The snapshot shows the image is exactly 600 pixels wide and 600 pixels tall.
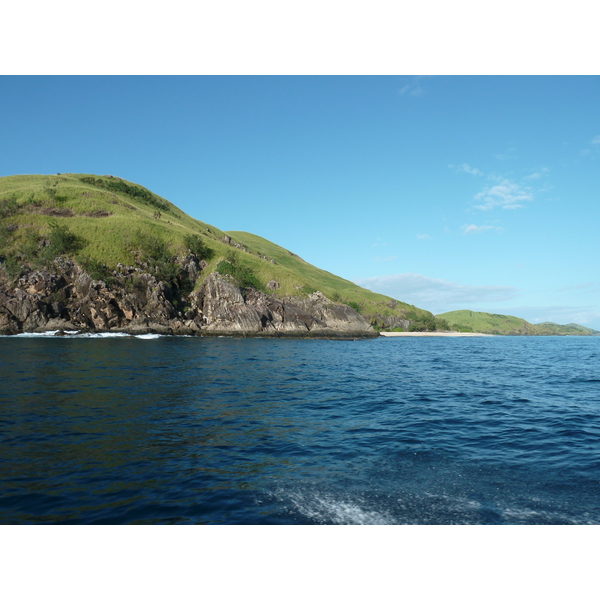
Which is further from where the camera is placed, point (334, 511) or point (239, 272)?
point (239, 272)

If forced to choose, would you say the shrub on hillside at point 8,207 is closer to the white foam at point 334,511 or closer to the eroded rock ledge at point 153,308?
the eroded rock ledge at point 153,308

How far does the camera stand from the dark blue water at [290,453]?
28.3 ft

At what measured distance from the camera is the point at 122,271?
91.6 m

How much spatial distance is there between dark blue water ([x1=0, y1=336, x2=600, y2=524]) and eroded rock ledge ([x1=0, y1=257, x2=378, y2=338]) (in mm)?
61252

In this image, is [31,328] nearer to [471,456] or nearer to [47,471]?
[47,471]

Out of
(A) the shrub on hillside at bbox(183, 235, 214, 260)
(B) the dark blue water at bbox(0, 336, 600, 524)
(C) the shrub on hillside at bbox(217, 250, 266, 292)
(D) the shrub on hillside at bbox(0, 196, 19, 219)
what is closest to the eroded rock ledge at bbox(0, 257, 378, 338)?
(A) the shrub on hillside at bbox(183, 235, 214, 260)

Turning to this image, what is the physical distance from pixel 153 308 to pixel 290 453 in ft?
270

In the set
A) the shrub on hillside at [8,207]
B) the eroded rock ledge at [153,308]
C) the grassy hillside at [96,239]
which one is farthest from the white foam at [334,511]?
the shrub on hillside at [8,207]

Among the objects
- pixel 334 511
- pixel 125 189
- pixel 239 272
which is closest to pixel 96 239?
pixel 239 272

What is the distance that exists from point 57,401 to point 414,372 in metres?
29.4

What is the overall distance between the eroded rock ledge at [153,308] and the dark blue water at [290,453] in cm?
6125

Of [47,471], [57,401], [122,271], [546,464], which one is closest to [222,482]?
[47,471]

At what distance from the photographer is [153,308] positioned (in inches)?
3408

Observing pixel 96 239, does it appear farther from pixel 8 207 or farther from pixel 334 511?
pixel 334 511
